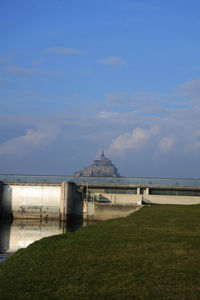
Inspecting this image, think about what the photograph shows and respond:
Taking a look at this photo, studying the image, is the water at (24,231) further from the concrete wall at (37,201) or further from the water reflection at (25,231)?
the concrete wall at (37,201)

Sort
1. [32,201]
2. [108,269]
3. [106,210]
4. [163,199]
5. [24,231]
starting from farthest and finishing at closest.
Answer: [163,199] → [32,201] → [106,210] → [24,231] → [108,269]

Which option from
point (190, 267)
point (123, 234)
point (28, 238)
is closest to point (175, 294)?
point (190, 267)

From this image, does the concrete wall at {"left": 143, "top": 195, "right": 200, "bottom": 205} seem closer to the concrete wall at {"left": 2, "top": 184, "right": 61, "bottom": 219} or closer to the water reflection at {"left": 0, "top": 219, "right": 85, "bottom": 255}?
the water reflection at {"left": 0, "top": 219, "right": 85, "bottom": 255}

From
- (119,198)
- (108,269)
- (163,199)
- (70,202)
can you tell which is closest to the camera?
(108,269)

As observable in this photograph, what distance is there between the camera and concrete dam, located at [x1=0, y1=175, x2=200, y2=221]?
212ft

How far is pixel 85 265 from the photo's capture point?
53.9ft

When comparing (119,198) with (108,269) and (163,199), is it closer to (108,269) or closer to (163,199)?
(163,199)

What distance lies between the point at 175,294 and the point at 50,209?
55.0 meters

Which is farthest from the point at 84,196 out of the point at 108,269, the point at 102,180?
the point at 108,269

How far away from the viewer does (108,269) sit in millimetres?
15586

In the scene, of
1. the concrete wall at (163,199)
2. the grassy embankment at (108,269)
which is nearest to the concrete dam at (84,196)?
the concrete wall at (163,199)

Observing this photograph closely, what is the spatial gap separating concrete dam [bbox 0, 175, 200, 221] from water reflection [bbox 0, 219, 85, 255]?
2214 mm

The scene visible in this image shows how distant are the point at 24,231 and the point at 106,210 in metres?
16.2

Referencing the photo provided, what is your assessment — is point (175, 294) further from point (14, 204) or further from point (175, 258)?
point (14, 204)
